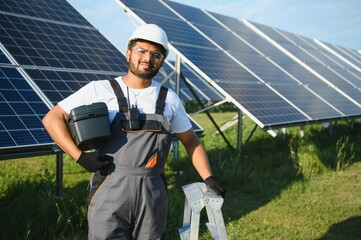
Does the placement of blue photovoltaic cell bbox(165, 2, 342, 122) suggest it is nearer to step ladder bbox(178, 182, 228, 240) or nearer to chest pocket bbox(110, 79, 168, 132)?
step ladder bbox(178, 182, 228, 240)

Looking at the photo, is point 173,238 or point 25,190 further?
point 25,190

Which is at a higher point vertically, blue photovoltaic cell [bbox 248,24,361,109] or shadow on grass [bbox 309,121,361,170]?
blue photovoltaic cell [bbox 248,24,361,109]

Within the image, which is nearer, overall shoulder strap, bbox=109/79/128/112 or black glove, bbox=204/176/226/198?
overall shoulder strap, bbox=109/79/128/112

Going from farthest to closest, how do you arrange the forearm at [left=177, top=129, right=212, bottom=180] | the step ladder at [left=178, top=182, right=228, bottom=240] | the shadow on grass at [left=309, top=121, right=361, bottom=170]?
the shadow on grass at [left=309, top=121, right=361, bottom=170] < the forearm at [left=177, top=129, right=212, bottom=180] < the step ladder at [left=178, top=182, right=228, bottom=240]

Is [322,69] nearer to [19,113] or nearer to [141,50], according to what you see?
[19,113]

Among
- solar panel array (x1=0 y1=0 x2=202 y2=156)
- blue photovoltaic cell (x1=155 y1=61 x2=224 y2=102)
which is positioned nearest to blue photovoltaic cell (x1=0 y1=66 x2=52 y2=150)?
solar panel array (x1=0 y1=0 x2=202 y2=156)

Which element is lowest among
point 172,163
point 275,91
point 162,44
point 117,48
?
point 172,163

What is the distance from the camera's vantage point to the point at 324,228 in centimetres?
612

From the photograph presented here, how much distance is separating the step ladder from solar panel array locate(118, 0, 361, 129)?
464 centimetres

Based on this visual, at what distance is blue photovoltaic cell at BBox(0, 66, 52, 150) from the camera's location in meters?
4.54

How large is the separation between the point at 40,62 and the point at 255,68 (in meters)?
5.86

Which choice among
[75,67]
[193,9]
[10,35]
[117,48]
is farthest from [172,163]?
[193,9]

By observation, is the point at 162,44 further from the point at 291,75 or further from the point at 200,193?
the point at 291,75

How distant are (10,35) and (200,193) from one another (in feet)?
15.6
